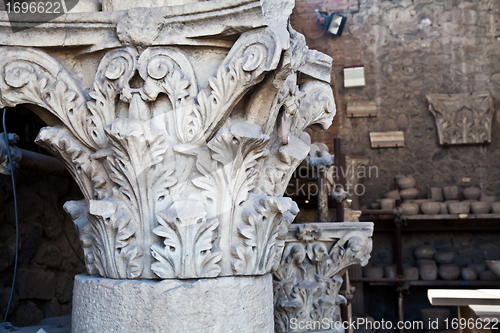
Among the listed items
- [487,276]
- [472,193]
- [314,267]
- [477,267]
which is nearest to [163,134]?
[314,267]

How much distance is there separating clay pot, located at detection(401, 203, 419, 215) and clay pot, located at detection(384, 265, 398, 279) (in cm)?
87

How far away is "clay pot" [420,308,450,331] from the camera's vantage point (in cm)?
646

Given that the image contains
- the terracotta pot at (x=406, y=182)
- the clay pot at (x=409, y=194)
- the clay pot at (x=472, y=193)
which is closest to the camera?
the clay pot at (x=472, y=193)

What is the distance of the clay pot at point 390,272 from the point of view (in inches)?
274

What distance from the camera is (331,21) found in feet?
25.2

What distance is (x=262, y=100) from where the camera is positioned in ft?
5.07

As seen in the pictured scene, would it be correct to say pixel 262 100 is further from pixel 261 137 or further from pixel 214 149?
pixel 214 149

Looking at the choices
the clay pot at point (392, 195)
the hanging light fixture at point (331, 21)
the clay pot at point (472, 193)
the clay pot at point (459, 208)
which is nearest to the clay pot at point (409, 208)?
the clay pot at point (392, 195)

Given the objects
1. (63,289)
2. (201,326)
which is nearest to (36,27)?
(201,326)

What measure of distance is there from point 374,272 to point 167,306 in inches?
239

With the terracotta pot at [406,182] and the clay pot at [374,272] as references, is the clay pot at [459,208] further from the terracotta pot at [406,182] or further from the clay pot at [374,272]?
the clay pot at [374,272]

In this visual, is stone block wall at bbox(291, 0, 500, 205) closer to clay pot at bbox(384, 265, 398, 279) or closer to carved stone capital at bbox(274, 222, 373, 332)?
clay pot at bbox(384, 265, 398, 279)

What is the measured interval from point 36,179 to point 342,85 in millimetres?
6078

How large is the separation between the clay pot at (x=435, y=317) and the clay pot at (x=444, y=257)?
2.56 feet
